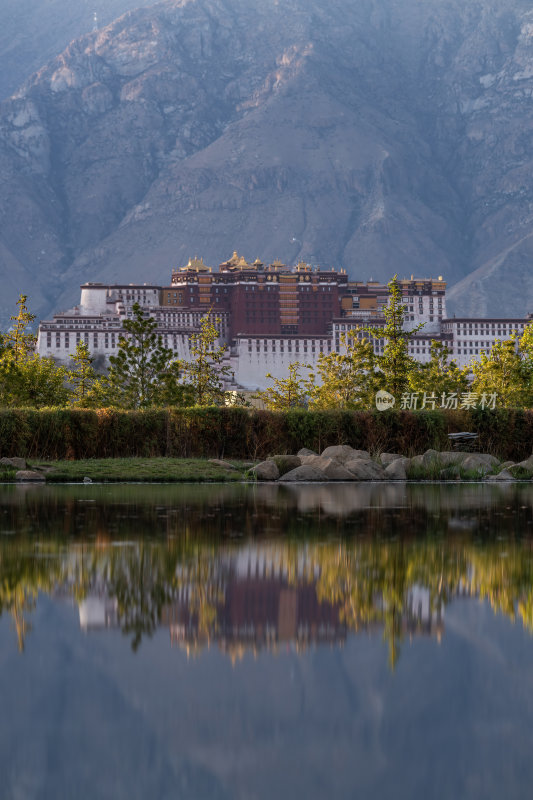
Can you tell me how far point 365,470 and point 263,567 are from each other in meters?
17.6

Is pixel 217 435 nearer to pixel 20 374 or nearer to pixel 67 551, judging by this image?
pixel 20 374

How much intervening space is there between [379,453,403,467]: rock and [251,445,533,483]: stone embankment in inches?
2.7

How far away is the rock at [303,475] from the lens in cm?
2644

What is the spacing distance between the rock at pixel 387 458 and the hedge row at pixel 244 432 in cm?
168

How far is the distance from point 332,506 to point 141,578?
28.6 ft

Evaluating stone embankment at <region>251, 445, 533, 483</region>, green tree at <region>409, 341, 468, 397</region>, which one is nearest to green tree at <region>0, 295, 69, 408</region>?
green tree at <region>409, 341, 468, 397</region>

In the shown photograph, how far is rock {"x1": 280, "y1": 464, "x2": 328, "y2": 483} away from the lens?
86.7ft

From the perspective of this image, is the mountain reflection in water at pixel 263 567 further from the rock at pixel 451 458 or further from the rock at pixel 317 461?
the rock at pixel 451 458

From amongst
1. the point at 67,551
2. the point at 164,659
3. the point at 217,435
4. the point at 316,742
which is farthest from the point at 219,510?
the point at 217,435

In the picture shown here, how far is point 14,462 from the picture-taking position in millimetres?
26891

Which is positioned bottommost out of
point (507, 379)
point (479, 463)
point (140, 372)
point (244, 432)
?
point (479, 463)

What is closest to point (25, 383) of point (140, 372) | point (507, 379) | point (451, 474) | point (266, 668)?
point (140, 372)

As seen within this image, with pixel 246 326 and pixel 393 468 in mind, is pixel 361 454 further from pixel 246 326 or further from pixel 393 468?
pixel 246 326

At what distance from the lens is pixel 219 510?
16.6m
